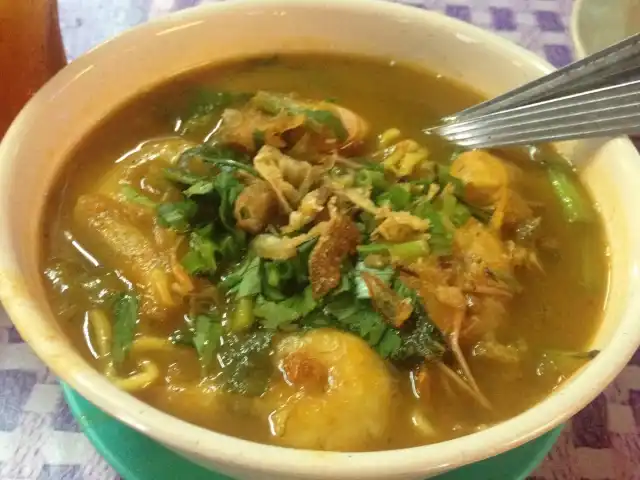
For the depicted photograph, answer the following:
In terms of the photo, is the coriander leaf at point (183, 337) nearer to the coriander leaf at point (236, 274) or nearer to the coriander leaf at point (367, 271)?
the coriander leaf at point (236, 274)

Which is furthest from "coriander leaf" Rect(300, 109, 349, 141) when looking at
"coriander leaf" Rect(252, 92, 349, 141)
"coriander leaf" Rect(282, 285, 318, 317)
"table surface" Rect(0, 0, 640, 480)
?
"table surface" Rect(0, 0, 640, 480)

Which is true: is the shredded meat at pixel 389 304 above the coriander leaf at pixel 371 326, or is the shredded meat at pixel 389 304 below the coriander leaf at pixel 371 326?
above

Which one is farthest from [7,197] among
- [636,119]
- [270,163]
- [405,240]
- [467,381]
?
[636,119]

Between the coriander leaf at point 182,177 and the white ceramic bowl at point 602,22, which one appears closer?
→ the coriander leaf at point 182,177

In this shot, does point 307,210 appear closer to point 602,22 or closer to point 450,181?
point 450,181

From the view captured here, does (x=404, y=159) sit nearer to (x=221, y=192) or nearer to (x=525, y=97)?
(x=525, y=97)

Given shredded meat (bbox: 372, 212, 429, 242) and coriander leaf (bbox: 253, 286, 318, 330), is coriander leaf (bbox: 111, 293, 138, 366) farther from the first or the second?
shredded meat (bbox: 372, 212, 429, 242)

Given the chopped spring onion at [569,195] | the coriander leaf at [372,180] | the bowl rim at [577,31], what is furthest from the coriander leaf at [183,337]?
the bowl rim at [577,31]
